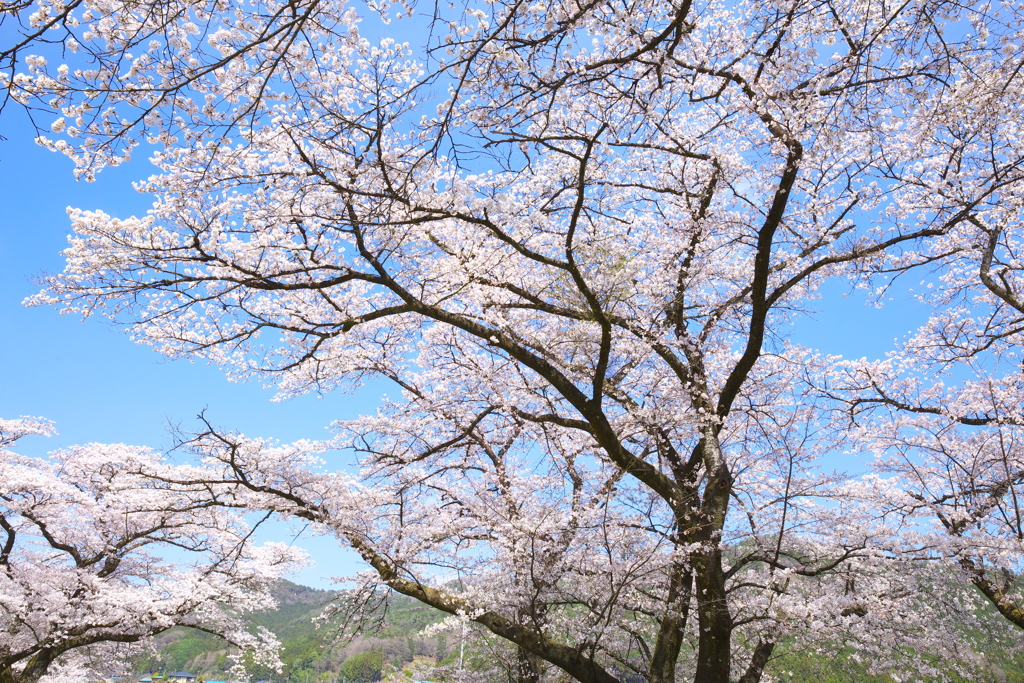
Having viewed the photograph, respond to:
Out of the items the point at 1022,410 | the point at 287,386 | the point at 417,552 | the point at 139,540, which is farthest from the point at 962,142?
the point at 139,540

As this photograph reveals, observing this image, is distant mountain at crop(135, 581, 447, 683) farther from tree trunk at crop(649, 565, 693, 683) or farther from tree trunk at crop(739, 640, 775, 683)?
tree trunk at crop(739, 640, 775, 683)

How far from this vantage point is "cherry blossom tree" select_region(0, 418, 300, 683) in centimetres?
1125

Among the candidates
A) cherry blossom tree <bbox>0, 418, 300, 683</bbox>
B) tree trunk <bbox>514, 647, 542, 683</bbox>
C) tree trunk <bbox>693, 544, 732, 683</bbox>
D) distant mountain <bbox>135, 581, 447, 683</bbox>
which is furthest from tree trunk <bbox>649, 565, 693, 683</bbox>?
distant mountain <bbox>135, 581, 447, 683</bbox>

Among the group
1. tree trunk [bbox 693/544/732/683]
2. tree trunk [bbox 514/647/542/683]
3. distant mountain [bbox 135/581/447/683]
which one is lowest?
distant mountain [bbox 135/581/447/683]

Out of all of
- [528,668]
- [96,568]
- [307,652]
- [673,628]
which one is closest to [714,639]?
[673,628]

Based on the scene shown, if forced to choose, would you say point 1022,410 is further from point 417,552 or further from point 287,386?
point 287,386

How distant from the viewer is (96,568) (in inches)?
520

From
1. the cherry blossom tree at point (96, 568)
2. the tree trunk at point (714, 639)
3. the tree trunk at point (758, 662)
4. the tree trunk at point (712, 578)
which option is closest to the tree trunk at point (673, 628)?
the tree trunk at point (712, 578)

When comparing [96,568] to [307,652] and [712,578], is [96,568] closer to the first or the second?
[712,578]

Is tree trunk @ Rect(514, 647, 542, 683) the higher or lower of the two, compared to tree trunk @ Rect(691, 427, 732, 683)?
lower

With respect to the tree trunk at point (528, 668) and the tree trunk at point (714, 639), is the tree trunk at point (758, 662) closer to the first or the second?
the tree trunk at point (714, 639)

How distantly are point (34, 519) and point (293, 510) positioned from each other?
8947mm

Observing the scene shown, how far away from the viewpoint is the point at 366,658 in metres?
39.2

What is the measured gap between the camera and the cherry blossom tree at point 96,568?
1125 cm
